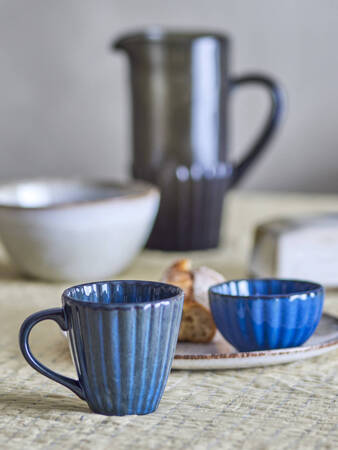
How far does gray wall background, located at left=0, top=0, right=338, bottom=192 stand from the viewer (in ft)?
5.98

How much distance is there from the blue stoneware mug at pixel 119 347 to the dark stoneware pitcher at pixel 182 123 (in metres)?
0.47

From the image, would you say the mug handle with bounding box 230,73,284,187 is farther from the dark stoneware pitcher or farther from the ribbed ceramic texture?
the ribbed ceramic texture

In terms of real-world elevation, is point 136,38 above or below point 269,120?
above

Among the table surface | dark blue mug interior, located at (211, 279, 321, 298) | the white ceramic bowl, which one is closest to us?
the table surface

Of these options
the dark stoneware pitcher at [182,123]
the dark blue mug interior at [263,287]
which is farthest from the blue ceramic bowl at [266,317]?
the dark stoneware pitcher at [182,123]

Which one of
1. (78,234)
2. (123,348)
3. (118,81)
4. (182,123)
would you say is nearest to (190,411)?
(123,348)

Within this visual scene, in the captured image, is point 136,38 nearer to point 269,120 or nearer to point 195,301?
point 269,120

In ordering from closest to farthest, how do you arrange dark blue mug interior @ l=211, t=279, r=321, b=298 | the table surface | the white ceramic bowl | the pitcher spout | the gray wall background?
the table surface < dark blue mug interior @ l=211, t=279, r=321, b=298 < the white ceramic bowl < the pitcher spout < the gray wall background

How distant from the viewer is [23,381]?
1.41 ft

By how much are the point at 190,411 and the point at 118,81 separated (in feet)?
5.61

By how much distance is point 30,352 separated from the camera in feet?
1.22

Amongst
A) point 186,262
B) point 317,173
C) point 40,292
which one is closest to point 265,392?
point 186,262

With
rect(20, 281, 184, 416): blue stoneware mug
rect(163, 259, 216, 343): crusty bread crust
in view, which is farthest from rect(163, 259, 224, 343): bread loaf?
rect(20, 281, 184, 416): blue stoneware mug

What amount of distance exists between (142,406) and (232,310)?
3.8 inches
